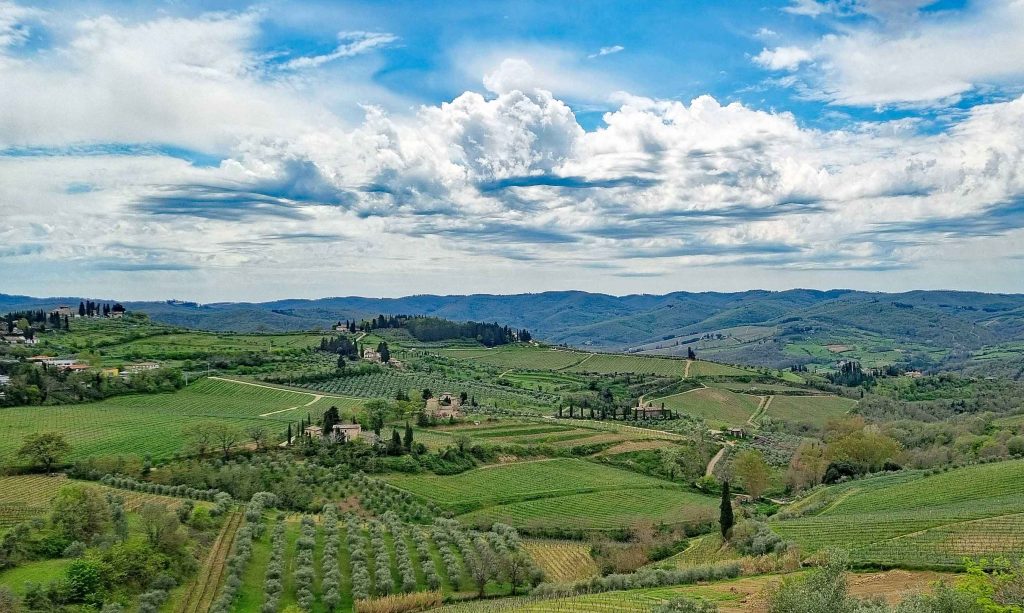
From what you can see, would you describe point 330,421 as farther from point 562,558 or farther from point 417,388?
point 417,388

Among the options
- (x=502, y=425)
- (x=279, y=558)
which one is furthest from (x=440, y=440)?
(x=279, y=558)

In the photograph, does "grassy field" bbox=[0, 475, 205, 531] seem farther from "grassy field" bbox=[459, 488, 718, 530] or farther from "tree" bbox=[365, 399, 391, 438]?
"tree" bbox=[365, 399, 391, 438]

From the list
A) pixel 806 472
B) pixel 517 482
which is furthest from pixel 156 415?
pixel 806 472

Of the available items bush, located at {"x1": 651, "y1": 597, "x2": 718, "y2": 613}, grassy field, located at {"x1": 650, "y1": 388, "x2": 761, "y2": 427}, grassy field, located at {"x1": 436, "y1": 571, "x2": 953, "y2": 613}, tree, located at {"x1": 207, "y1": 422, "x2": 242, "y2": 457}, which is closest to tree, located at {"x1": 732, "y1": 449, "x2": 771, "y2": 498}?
grassy field, located at {"x1": 436, "y1": 571, "x2": 953, "y2": 613}

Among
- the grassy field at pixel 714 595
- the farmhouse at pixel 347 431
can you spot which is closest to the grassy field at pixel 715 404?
the farmhouse at pixel 347 431

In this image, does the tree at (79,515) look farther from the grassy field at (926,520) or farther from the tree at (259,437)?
the grassy field at (926,520)
